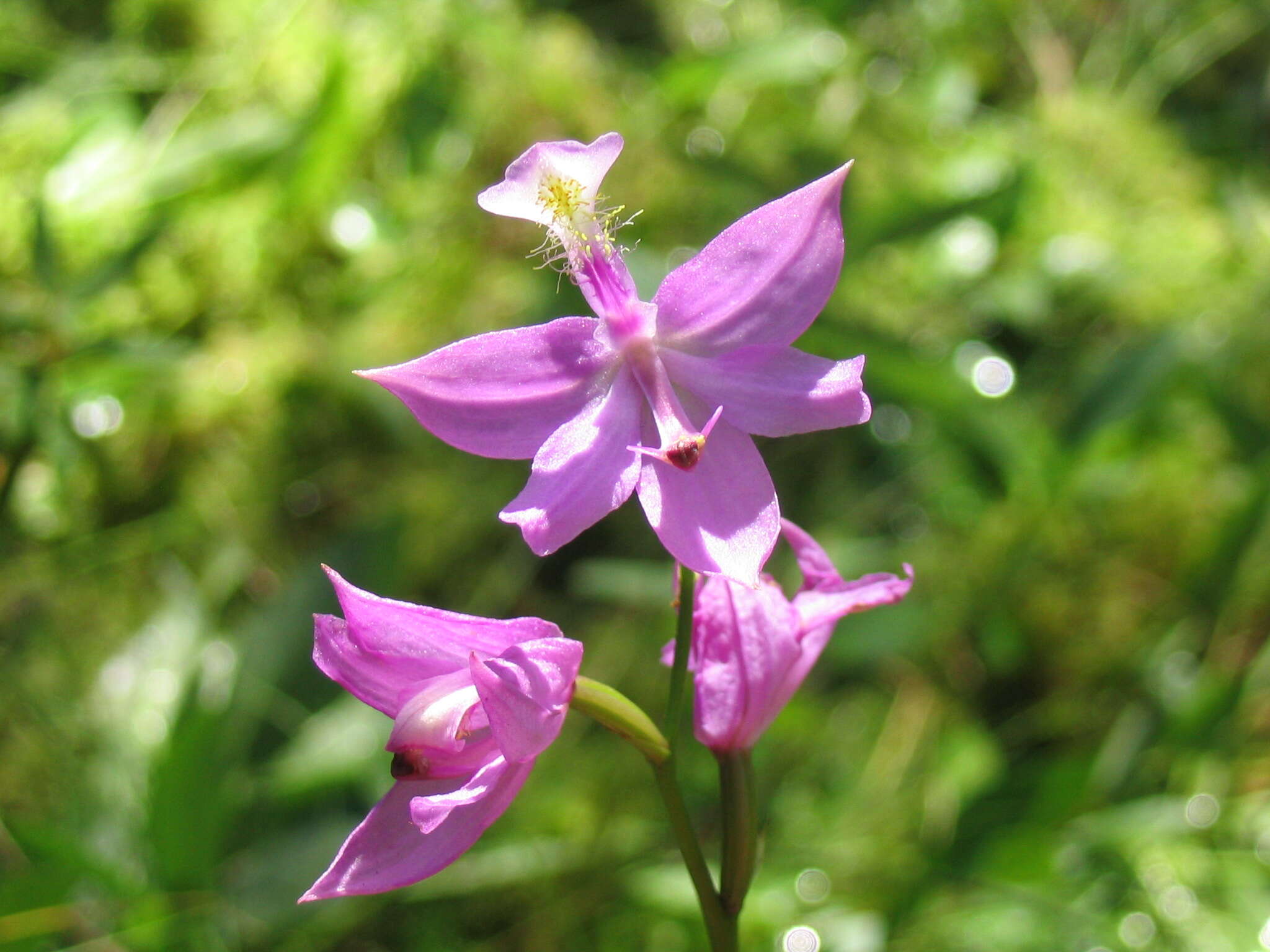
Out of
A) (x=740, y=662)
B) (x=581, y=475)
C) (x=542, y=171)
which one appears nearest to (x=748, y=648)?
(x=740, y=662)

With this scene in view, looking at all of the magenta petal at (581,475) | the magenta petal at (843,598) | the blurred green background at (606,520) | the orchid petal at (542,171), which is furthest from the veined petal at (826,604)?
the blurred green background at (606,520)

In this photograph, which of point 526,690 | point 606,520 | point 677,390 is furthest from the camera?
point 606,520

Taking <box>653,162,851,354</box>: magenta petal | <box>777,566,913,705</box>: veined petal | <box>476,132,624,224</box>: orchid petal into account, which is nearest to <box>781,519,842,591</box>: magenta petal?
<box>777,566,913,705</box>: veined petal

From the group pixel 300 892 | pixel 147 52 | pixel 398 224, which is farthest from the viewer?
pixel 147 52

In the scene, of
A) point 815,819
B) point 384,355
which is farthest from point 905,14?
point 815,819

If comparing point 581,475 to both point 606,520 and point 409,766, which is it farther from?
point 606,520

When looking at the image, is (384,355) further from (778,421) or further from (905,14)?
(905,14)
